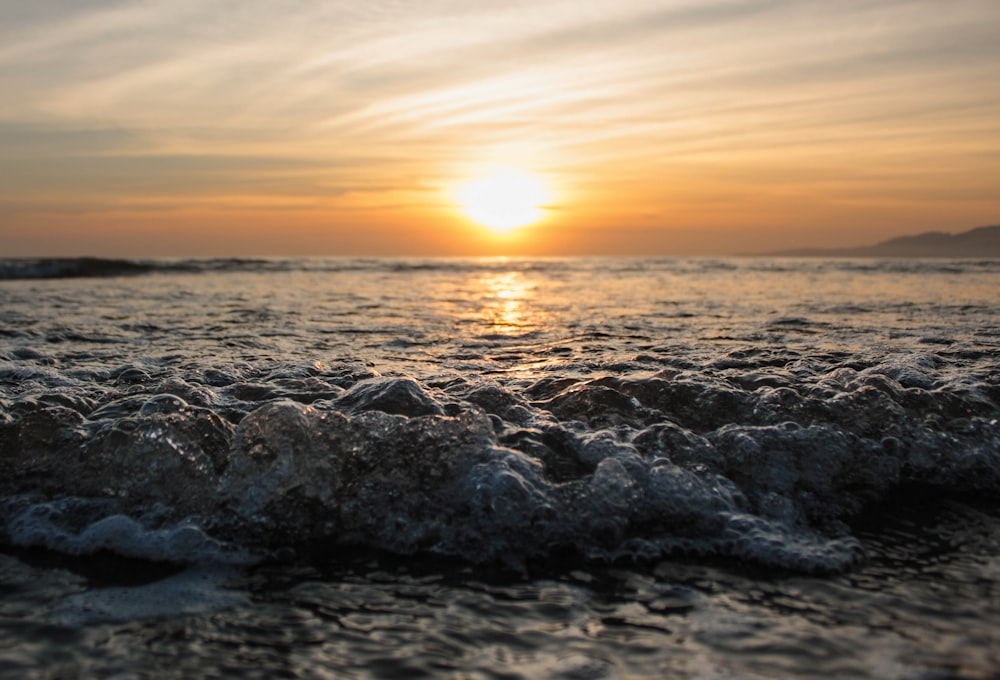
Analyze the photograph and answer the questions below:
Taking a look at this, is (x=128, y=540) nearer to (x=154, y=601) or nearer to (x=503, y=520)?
(x=154, y=601)

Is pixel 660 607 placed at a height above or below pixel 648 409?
below

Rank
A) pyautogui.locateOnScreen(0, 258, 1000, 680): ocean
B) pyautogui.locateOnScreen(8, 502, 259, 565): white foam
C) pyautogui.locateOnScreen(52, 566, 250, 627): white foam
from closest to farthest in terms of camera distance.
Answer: pyautogui.locateOnScreen(0, 258, 1000, 680): ocean < pyautogui.locateOnScreen(52, 566, 250, 627): white foam < pyautogui.locateOnScreen(8, 502, 259, 565): white foam

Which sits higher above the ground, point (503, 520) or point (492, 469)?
point (492, 469)

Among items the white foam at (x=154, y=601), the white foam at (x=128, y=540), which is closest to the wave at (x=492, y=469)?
the white foam at (x=128, y=540)

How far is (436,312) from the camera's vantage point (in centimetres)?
1358

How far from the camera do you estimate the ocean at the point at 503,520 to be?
2.70 metres

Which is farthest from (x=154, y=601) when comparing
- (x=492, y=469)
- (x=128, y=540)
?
(x=492, y=469)

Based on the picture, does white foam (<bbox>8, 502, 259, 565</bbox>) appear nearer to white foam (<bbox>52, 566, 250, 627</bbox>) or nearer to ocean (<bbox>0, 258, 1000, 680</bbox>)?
ocean (<bbox>0, 258, 1000, 680</bbox>)

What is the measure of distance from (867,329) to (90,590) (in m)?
9.89

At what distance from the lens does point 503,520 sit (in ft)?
12.4

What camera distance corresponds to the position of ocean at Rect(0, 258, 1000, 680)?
2.70 m

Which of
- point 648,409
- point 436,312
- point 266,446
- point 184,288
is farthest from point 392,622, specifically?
point 184,288

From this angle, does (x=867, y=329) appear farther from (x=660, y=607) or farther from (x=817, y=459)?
(x=660, y=607)

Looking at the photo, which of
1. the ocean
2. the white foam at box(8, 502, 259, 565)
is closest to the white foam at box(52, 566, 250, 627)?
the ocean
